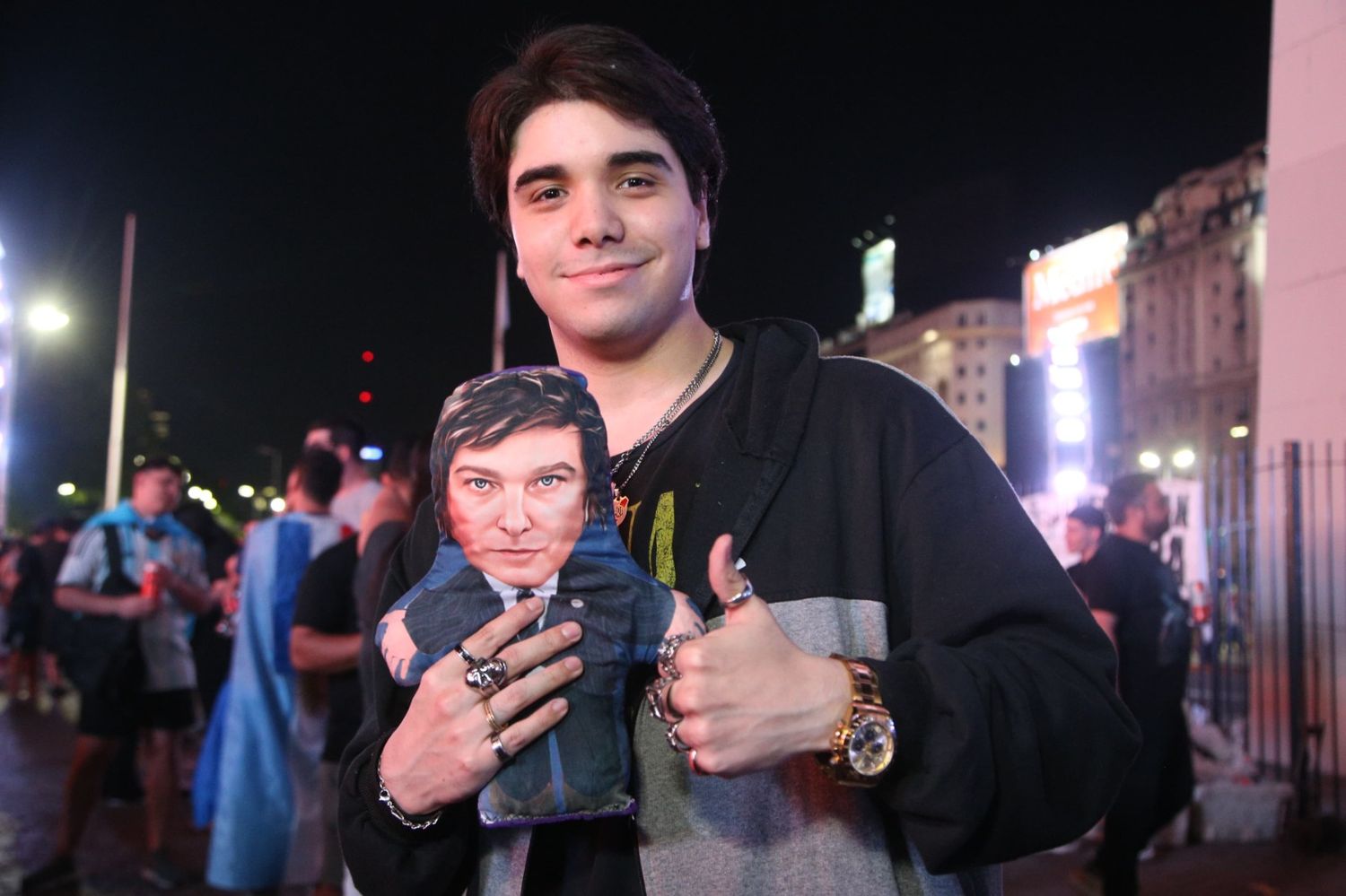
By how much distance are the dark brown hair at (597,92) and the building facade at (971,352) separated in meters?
107

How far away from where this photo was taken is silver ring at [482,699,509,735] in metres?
1.41

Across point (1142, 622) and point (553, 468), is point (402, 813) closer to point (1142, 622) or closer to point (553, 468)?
point (553, 468)

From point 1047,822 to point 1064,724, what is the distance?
0.42 ft

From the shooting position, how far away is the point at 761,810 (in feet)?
5.29

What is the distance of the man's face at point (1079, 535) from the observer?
8875 mm

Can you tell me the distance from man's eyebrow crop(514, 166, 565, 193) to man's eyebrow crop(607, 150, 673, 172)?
3.0 inches

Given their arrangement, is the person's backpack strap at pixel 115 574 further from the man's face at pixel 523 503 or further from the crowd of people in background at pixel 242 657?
the man's face at pixel 523 503

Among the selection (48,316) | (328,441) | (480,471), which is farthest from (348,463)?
(48,316)

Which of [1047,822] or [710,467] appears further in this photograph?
[710,467]

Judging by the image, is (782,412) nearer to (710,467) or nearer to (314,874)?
(710,467)

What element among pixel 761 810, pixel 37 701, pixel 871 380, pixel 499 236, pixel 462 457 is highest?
pixel 499 236

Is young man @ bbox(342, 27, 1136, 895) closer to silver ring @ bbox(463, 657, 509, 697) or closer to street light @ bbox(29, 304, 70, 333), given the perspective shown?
silver ring @ bbox(463, 657, 509, 697)

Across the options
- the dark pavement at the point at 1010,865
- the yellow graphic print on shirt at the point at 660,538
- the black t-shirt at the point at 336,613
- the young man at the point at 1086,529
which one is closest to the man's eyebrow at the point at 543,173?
the yellow graphic print on shirt at the point at 660,538

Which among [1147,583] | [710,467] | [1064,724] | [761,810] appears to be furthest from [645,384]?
[1147,583]
